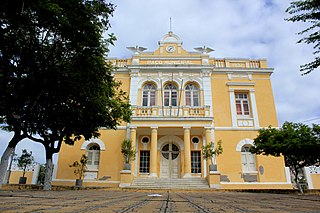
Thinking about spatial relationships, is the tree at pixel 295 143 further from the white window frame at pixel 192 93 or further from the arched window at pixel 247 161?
the white window frame at pixel 192 93

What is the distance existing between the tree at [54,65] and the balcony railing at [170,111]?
16.7 feet

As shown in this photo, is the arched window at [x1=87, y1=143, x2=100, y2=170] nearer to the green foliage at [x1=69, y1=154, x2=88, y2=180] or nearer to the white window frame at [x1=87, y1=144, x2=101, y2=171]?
the white window frame at [x1=87, y1=144, x2=101, y2=171]

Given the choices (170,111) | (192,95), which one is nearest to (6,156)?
(170,111)

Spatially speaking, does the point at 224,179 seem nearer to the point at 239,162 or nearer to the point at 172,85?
the point at 239,162

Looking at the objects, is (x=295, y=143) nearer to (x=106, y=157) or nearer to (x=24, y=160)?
(x=106, y=157)

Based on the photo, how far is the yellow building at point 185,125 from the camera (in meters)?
14.1

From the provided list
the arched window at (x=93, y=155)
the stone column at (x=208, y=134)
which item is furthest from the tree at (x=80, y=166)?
the stone column at (x=208, y=134)

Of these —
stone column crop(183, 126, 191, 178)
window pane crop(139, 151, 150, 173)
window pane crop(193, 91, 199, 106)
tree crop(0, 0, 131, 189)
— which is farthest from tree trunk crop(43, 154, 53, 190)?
window pane crop(193, 91, 199, 106)

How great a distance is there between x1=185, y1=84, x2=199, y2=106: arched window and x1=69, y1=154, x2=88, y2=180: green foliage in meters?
7.65

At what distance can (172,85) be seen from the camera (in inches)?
661

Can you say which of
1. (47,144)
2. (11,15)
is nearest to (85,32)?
(11,15)

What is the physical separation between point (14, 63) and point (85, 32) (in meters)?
2.71

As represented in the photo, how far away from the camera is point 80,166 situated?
14.2m

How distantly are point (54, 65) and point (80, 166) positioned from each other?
890 centimetres
